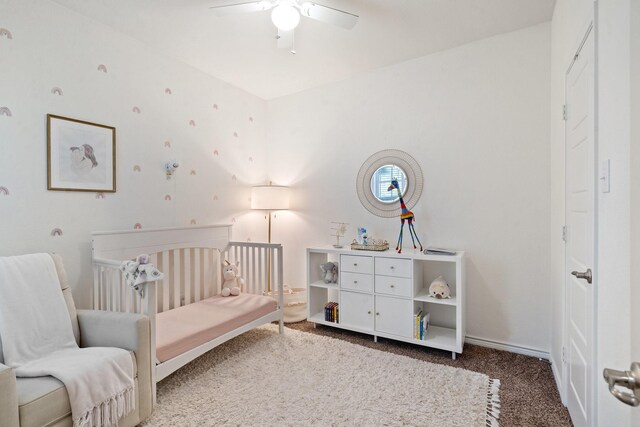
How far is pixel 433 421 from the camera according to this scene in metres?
1.70

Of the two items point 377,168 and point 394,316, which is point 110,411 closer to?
point 394,316

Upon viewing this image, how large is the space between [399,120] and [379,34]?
0.80 meters

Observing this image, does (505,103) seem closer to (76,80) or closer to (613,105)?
(613,105)

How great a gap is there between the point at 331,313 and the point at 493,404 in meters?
1.47

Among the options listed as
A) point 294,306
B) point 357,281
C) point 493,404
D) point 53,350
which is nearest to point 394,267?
point 357,281

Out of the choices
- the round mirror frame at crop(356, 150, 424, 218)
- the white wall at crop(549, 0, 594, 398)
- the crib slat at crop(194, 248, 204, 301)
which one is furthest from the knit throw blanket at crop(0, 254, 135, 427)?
the white wall at crop(549, 0, 594, 398)

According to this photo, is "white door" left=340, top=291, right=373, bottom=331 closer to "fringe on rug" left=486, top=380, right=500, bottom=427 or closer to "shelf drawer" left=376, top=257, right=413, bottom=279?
"shelf drawer" left=376, top=257, right=413, bottom=279

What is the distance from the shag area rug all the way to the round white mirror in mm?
1382

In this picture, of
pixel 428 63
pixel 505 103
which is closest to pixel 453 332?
pixel 505 103

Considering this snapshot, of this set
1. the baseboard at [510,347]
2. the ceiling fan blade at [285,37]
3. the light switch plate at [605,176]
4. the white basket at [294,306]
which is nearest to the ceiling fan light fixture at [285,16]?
the ceiling fan blade at [285,37]

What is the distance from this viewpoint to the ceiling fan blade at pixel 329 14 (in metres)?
1.85

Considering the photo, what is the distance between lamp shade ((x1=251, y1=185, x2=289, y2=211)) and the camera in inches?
139

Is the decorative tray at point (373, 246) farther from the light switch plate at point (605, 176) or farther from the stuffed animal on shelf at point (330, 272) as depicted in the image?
the light switch plate at point (605, 176)

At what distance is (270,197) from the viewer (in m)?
3.53
